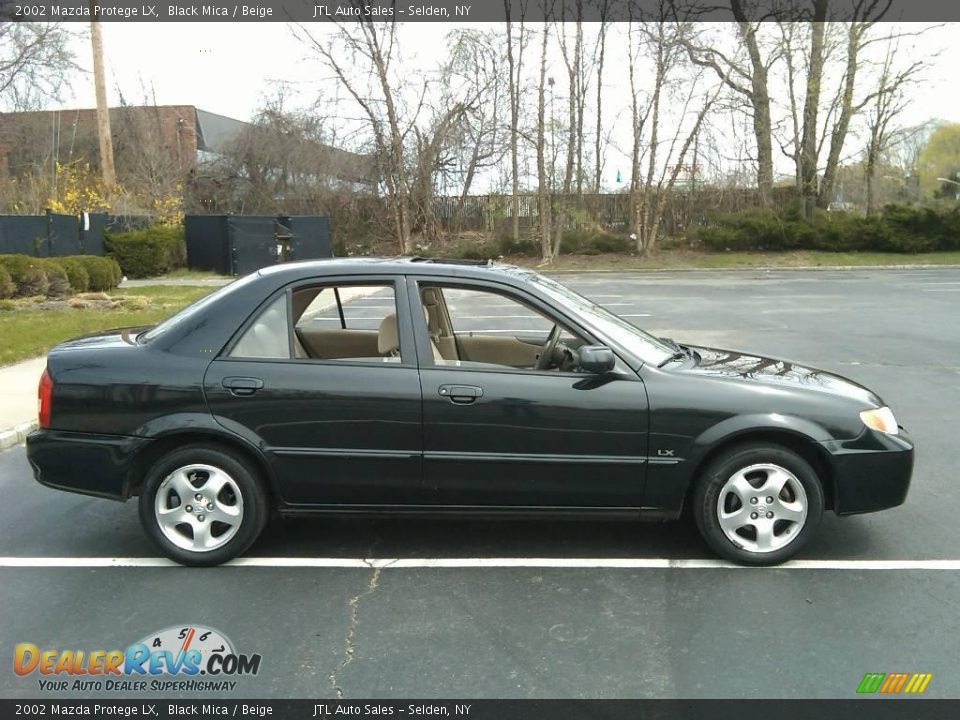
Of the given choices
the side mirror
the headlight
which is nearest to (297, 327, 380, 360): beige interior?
the side mirror

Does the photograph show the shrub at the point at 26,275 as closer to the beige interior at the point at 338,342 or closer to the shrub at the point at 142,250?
the shrub at the point at 142,250

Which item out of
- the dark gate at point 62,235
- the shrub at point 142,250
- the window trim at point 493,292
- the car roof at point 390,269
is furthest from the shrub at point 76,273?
the window trim at point 493,292

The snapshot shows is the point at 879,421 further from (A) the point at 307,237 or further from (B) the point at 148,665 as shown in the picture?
(A) the point at 307,237

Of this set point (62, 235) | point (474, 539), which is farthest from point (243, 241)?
point (474, 539)

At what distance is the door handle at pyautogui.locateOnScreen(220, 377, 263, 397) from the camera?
416cm

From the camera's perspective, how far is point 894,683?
10.2 ft

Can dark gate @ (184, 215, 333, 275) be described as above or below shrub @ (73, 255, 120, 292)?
above

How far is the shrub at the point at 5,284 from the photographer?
15.0 metres

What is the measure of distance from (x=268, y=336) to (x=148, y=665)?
174cm

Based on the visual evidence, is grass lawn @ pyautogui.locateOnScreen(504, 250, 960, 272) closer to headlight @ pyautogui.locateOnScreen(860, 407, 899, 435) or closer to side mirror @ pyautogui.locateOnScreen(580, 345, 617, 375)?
headlight @ pyautogui.locateOnScreen(860, 407, 899, 435)

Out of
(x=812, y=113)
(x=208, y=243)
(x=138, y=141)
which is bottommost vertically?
(x=208, y=243)

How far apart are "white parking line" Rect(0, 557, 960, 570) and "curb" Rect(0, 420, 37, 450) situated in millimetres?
2763
